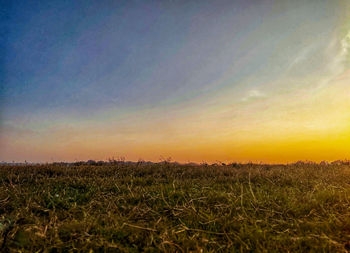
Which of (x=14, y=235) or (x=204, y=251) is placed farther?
(x=14, y=235)

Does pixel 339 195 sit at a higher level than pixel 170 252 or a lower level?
higher

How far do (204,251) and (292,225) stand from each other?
1.51 meters


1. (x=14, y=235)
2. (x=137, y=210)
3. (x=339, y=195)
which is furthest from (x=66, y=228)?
(x=339, y=195)

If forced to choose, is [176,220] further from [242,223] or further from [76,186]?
[76,186]

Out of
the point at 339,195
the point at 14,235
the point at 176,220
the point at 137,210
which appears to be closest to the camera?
the point at 14,235

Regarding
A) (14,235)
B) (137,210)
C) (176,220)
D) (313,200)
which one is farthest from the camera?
(313,200)

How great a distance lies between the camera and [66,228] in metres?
3.69

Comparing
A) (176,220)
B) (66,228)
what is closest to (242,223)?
(176,220)

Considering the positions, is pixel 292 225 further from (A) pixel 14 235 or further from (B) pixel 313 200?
(A) pixel 14 235

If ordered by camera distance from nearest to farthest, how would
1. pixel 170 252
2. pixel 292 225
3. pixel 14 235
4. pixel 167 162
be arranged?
1. pixel 170 252
2. pixel 14 235
3. pixel 292 225
4. pixel 167 162

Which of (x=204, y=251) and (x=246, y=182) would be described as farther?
(x=246, y=182)

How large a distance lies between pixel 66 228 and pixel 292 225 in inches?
120

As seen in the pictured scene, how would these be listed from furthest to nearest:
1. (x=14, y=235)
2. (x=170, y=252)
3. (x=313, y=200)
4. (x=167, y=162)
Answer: (x=167, y=162) < (x=313, y=200) < (x=14, y=235) < (x=170, y=252)

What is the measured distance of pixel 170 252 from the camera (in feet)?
Answer: 9.90
